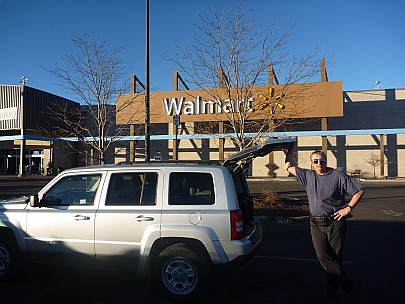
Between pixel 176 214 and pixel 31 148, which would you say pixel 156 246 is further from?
pixel 31 148

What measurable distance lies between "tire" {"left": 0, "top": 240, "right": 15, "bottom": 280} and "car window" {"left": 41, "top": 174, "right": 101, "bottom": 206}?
0.95m

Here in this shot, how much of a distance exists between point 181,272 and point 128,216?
984mm

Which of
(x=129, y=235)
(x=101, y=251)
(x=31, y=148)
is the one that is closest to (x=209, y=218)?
(x=129, y=235)

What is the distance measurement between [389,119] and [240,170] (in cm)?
2987

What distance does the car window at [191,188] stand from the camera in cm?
450

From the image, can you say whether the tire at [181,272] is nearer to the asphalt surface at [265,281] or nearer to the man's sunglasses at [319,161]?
the asphalt surface at [265,281]

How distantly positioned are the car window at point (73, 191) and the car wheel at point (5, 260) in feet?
3.14

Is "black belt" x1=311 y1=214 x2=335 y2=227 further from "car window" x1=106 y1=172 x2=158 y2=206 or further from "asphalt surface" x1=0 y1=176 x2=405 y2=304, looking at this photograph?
"car window" x1=106 y1=172 x2=158 y2=206

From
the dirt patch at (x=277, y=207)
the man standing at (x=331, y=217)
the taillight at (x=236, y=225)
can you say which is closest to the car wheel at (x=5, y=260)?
the taillight at (x=236, y=225)

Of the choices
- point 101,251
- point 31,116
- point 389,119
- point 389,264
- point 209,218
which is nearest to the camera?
point 209,218

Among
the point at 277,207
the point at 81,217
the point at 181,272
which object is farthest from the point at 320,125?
the point at 81,217

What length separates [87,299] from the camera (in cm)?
454

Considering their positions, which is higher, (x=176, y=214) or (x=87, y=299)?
(x=176, y=214)

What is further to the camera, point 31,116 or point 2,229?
point 31,116
